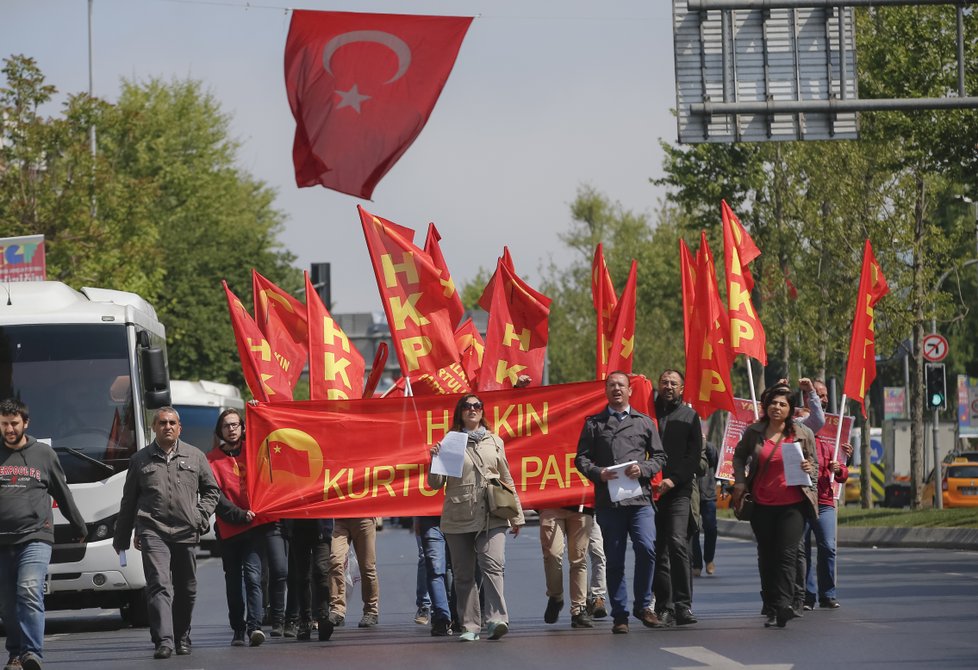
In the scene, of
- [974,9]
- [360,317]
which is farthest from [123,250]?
[360,317]

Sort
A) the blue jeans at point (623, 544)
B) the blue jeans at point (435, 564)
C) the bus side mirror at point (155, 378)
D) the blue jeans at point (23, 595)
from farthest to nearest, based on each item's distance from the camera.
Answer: the bus side mirror at point (155, 378) → the blue jeans at point (435, 564) → the blue jeans at point (623, 544) → the blue jeans at point (23, 595)

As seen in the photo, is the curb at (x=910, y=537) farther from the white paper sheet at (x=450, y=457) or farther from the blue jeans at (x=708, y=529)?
the white paper sheet at (x=450, y=457)

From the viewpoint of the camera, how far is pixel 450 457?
1349 cm

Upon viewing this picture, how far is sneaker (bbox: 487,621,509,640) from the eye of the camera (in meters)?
13.4

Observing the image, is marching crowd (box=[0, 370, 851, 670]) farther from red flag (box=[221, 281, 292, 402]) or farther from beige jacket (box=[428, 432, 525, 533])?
red flag (box=[221, 281, 292, 402])

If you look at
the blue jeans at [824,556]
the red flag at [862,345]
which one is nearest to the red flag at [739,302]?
the red flag at [862,345]

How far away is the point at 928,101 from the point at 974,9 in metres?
8.39

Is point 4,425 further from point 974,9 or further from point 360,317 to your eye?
point 360,317

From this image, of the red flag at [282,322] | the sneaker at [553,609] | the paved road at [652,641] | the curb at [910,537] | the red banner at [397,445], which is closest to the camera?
the paved road at [652,641]

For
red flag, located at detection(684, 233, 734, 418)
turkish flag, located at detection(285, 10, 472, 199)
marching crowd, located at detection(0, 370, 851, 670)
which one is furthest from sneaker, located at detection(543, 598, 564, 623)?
turkish flag, located at detection(285, 10, 472, 199)

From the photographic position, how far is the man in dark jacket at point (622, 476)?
13.7 m

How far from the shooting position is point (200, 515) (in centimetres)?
1371

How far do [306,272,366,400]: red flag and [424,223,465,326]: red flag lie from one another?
3.48 ft

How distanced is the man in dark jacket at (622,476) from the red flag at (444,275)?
1.85m
